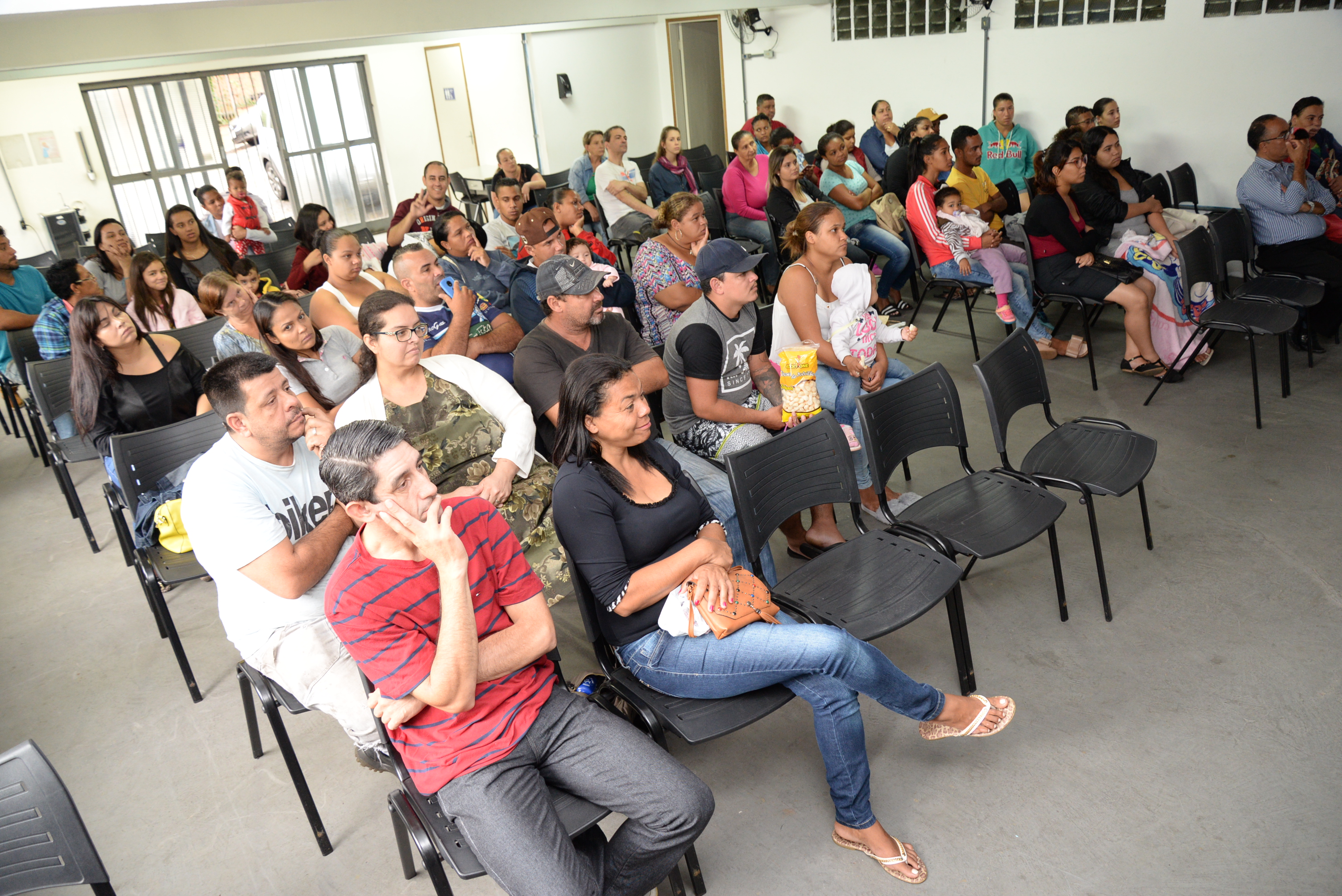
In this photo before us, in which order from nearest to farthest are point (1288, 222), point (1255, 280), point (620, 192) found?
point (1255, 280) → point (1288, 222) → point (620, 192)

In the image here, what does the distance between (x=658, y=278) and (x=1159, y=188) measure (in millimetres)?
3952

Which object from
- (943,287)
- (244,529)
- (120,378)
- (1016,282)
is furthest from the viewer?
(943,287)

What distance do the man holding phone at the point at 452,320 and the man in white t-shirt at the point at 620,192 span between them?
374 cm

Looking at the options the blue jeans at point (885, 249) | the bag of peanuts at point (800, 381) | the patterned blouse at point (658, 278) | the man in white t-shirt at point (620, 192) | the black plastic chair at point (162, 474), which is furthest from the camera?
the man in white t-shirt at point (620, 192)

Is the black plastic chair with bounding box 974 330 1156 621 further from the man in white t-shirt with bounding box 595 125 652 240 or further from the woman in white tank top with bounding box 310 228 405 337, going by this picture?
the man in white t-shirt with bounding box 595 125 652 240

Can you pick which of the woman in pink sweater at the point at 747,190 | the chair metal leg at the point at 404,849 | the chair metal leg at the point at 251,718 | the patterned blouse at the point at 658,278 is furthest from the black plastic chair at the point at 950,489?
the woman in pink sweater at the point at 747,190

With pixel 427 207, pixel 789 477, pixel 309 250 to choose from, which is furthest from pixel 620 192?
pixel 789 477

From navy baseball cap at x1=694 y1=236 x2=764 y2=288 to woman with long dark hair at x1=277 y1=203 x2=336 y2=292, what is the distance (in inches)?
140

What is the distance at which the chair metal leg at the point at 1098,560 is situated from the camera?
3.10 meters

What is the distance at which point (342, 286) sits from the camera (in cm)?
443

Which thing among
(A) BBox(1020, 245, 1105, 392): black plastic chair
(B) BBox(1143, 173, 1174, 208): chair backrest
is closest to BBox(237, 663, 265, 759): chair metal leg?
(A) BBox(1020, 245, 1105, 392): black plastic chair

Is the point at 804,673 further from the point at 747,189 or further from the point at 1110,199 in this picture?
the point at 747,189

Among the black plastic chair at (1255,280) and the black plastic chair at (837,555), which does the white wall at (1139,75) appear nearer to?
the black plastic chair at (1255,280)

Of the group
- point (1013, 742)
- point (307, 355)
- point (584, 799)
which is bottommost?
point (1013, 742)
